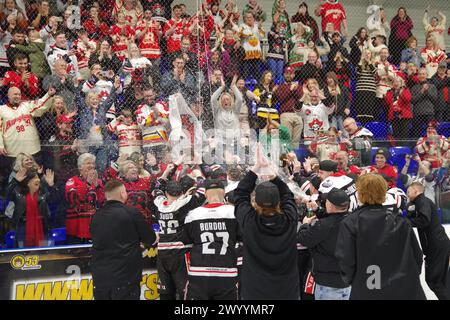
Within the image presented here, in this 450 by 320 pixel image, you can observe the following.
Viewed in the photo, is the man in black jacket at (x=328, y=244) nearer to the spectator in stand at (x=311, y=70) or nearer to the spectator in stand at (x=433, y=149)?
the spectator in stand at (x=433, y=149)

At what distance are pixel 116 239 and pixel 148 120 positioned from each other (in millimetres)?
2600

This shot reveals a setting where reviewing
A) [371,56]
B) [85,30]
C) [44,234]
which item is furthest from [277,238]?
[371,56]

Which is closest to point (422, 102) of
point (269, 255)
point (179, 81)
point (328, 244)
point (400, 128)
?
point (400, 128)

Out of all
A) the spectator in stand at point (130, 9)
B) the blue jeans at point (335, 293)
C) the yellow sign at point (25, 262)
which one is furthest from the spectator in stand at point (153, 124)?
the blue jeans at point (335, 293)

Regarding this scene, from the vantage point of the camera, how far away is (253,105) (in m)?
7.71

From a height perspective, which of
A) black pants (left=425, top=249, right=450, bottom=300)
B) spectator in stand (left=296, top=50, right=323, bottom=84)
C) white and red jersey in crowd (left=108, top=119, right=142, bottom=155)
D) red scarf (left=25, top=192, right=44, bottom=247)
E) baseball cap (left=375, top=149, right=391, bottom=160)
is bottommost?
black pants (left=425, top=249, right=450, bottom=300)

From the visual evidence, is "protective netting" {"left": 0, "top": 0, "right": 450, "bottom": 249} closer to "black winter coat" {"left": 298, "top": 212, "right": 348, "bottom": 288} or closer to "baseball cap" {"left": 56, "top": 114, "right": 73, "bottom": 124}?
"baseball cap" {"left": 56, "top": 114, "right": 73, "bottom": 124}

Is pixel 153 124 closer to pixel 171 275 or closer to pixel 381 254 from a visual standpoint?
pixel 171 275

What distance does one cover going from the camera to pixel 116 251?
412cm

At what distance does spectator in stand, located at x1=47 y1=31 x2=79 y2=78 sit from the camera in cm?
749

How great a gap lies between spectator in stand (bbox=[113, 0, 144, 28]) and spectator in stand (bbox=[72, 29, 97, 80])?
796 mm

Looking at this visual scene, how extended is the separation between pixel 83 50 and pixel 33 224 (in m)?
3.50

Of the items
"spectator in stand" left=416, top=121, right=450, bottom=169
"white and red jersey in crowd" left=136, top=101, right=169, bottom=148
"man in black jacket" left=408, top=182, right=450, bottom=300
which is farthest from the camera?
"spectator in stand" left=416, top=121, right=450, bottom=169

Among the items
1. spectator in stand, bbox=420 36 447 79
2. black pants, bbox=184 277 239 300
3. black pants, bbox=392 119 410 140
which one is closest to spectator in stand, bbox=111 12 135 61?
→ black pants, bbox=392 119 410 140
